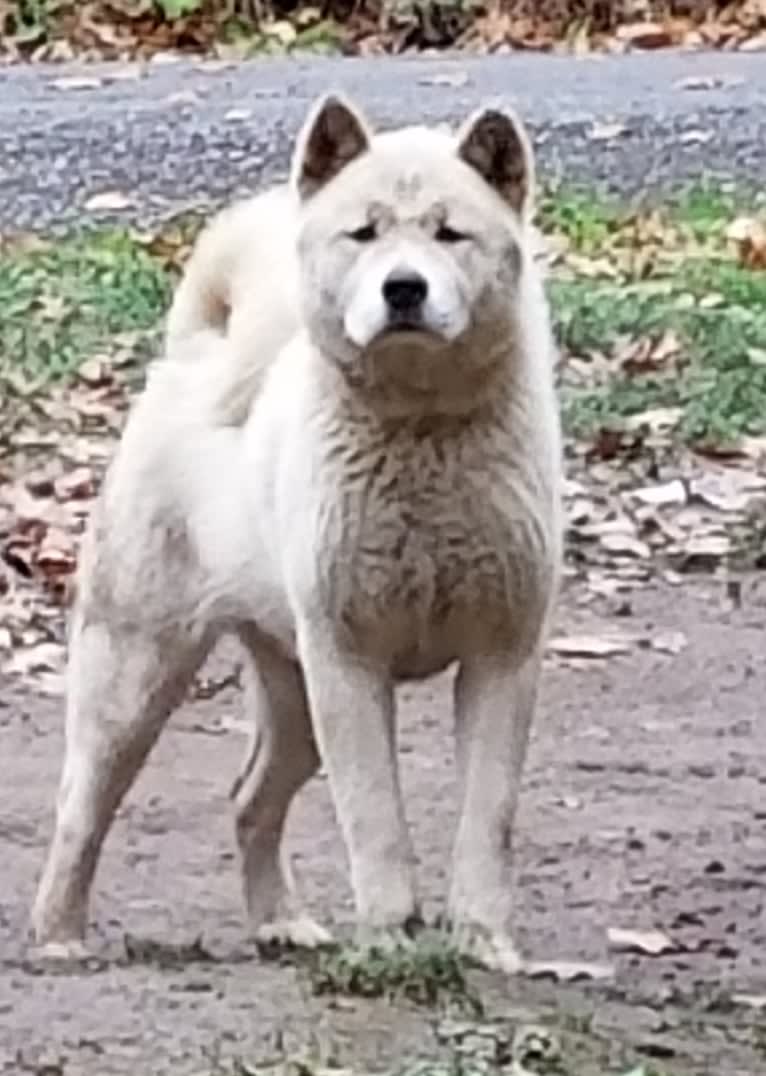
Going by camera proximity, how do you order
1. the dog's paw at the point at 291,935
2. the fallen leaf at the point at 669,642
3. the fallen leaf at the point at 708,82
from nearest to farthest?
the dog's paw at the point at 291,935 → the fallen leaf at the point at 669,642 → the fallen leaf at the point at 708,82

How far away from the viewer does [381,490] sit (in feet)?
18.6

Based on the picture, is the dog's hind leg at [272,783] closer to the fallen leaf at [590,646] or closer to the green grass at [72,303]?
the fallen leaf at [590,646]

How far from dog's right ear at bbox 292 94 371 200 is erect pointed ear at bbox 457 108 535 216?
16 cm

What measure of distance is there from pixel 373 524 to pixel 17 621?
3.52 metres

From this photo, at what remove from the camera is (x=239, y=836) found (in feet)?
21.8

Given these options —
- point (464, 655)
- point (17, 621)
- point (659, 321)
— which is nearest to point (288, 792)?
point (464, 655)

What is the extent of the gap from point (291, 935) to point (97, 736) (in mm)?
501

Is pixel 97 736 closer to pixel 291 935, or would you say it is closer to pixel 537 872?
pixel 291 935

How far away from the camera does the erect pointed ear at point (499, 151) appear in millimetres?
5617

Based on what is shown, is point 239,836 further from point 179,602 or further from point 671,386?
point 671,386

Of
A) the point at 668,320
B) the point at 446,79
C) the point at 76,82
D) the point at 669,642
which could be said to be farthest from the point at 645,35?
the point at 669,642

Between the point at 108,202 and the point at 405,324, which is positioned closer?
the point at 405,324

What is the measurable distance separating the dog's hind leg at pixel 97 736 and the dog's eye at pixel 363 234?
109 centimetres

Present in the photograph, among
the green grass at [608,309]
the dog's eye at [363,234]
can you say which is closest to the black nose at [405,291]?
the dog's eye at [363,234]
